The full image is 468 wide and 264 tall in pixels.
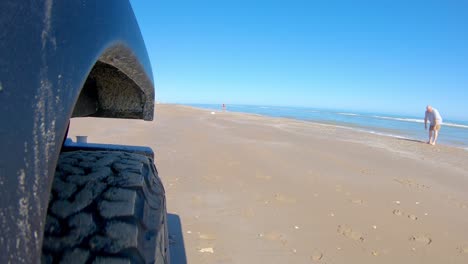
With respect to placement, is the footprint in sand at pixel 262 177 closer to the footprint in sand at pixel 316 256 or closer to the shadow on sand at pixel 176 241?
the shadow on sand at pixel 176 241

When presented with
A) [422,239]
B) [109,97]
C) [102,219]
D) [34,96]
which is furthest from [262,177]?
[34,96]

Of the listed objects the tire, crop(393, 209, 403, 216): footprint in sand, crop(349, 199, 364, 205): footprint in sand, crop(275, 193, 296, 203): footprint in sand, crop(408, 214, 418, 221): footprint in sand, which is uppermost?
the tire

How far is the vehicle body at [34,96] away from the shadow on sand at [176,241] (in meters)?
2.17

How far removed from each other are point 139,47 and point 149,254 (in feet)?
2.35

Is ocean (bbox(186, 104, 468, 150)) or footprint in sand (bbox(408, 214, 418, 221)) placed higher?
ocean (bbox(186, 104, 468, 150))

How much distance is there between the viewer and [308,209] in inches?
154

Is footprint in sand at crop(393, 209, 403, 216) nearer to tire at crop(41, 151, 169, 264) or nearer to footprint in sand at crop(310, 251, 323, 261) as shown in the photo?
footprint in sand at crop(310, 251, 323, 261)

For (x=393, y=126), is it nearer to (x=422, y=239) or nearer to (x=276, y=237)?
(x=422, y=239)

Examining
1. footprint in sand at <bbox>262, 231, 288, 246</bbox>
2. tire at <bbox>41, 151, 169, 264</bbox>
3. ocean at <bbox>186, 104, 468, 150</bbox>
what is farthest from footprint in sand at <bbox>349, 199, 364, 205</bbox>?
ocean at <bbox>186, 104, 468, 150</bbox>

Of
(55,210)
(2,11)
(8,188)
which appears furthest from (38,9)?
(55,210)

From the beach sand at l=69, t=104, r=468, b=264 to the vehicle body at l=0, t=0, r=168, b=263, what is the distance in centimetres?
220

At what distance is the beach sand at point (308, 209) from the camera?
115 inches

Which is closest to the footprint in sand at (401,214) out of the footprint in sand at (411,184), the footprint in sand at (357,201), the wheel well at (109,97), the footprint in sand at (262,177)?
the footprint in sand at (357,201)

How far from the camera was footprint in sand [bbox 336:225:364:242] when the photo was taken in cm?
322
